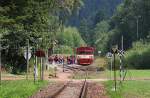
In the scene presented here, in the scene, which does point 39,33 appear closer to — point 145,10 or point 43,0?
point 43,0

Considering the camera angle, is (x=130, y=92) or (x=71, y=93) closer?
(x=71, y=93)

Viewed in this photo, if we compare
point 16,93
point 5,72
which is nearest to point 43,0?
point 16,93

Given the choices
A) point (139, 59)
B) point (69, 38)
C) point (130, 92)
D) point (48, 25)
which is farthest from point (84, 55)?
point (69, 38)

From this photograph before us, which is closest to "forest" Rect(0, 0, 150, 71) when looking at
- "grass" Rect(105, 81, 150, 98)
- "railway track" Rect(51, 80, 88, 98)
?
"railway track" Rect(51, 80, 88, 98)

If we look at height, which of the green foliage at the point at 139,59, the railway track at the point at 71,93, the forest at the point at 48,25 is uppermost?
the forest at the point at 48,25

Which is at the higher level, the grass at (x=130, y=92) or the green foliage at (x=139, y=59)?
the green foliage at (x=139, y=59)

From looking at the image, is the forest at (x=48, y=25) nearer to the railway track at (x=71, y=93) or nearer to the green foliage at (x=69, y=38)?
the green foliage at (x=69, y=38)

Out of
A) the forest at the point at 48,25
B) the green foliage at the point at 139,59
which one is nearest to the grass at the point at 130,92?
the forest at the point at 48,25

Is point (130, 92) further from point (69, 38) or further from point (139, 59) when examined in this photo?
point (69, 38)

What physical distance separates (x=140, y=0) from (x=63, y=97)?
107190mm

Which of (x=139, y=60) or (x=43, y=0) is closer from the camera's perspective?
(x=43, y=0)

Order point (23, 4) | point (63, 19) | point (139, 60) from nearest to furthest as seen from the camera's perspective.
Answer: point (23, 4) < point (63, 19) < point (139, 60)

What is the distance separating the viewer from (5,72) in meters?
60.8

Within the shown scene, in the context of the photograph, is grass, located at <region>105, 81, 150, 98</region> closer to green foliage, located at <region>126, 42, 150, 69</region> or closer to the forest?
the forest
